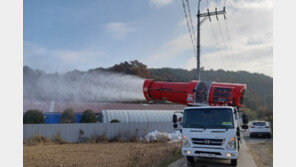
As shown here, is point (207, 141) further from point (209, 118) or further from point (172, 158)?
point (172, 158)

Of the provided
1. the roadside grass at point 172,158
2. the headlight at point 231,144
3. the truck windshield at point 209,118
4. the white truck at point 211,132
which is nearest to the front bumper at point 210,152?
the white truck at point 211,132

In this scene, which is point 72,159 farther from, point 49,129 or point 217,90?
point 49,129

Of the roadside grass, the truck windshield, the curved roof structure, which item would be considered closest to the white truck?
the truck windshield

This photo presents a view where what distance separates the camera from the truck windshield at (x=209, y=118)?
9715mm

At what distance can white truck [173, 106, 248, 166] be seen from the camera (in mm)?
9516

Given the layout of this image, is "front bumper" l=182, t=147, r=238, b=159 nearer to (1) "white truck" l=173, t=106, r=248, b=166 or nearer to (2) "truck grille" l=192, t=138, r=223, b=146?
(1) "white truck" l=173, t=106, r=248, b=166

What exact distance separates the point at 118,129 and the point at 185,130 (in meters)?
14.0

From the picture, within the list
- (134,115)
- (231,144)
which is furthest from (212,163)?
(134,115)

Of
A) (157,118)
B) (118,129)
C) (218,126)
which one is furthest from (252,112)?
(218,126)

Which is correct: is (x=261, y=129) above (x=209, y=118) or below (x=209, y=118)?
below

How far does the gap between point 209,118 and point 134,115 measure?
65.1ft

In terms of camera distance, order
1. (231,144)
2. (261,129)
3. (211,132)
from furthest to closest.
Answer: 1. (261,129)
2. (211,132)
3. (231,144)

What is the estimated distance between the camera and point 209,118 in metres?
9.97

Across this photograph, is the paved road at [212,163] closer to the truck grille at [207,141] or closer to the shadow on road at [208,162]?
the shadow on road at [208,162]
